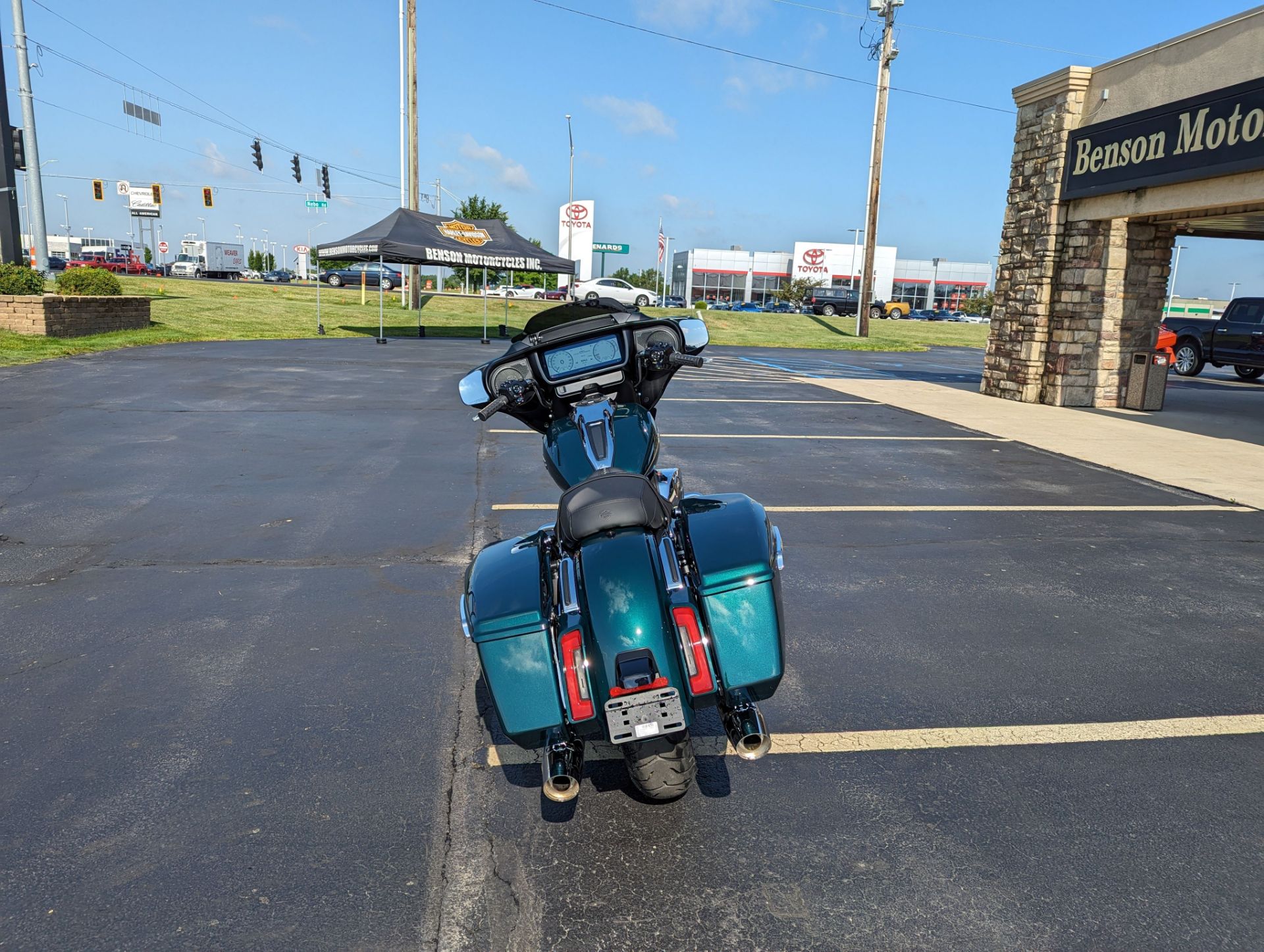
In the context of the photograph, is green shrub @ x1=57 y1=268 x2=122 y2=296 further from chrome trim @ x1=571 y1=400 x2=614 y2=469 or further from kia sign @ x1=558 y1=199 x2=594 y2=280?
kia sign @ x1=558 y1=199 x2=594 y2=280

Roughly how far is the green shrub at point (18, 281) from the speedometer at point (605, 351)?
69.0 ft

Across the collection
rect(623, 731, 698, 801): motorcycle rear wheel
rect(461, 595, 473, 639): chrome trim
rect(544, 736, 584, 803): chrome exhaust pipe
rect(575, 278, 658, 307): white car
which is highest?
rect(575, 278, 658, 307): white car

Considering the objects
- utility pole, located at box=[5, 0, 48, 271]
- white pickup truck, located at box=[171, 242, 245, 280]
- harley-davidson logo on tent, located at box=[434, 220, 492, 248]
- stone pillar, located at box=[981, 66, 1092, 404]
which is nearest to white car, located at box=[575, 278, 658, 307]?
harley-davidson logo on tent, located at box=[434, 220, 492, 248]

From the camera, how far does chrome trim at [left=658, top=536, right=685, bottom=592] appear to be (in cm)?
268

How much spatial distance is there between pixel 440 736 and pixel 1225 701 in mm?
3483

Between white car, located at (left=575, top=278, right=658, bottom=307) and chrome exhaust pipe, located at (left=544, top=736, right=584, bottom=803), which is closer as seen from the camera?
chrome exhaust pipe, located at (left=544, top=736, right=584, bottom=803)

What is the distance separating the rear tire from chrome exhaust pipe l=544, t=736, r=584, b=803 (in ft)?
82.5

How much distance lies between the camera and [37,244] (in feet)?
89.3

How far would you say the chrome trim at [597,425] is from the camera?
3.10m

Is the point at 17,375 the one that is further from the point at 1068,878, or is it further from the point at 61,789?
the point at 1068,878

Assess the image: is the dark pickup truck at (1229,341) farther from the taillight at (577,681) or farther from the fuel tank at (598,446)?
the taillight at (577,681)

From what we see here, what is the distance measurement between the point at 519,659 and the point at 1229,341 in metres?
24.6

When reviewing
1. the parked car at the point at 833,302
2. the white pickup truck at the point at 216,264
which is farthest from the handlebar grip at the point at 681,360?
the white pickup truck at the point at 216,264

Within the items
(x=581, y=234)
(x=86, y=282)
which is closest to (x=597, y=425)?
(x=86, y=282)
